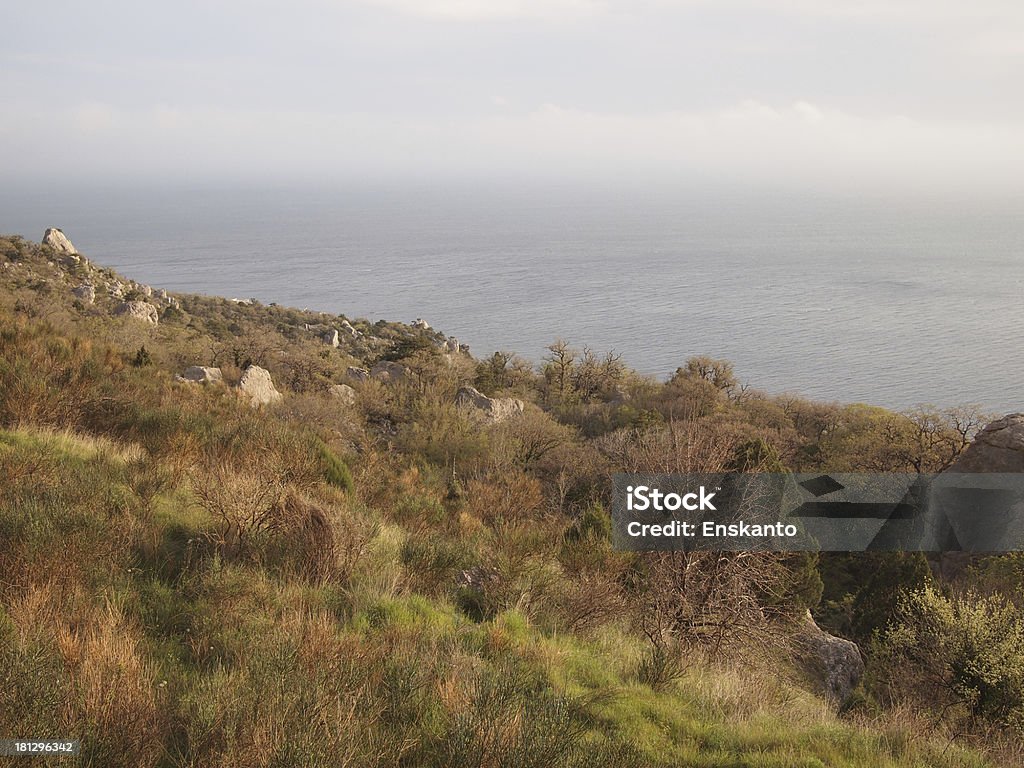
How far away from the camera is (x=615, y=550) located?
43.4 ft

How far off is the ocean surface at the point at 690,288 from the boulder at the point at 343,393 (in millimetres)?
42021

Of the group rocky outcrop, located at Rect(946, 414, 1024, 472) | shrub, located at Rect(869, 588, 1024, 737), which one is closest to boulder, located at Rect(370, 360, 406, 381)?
shrub, located at Rect(869, 588, 1024, 737)

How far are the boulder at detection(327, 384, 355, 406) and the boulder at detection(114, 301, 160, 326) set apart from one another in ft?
53.3

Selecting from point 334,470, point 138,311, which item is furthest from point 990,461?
point 138,311

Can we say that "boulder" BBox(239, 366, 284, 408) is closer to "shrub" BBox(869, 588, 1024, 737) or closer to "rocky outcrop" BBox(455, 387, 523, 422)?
"rocky outcrop" BBox(455, 387, 523, 422)

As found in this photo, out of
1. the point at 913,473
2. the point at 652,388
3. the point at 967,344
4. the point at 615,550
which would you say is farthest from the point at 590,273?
the point at 615,550

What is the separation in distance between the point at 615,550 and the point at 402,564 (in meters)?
6.52

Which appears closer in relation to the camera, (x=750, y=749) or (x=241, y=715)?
(x=241, y=715)

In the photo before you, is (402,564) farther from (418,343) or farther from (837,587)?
(418,343)

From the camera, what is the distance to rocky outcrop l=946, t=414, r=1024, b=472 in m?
27.2

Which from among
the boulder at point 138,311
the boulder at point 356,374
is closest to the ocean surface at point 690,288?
the boulder at point 138,311

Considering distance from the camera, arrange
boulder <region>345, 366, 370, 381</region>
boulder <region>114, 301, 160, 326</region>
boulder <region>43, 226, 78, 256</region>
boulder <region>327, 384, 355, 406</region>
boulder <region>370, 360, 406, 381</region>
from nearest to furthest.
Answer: boulder <region>327, 384, 355, 406</region>, boulder <region>345, 366, 370, 381</region>, boulder <region>370, 360, 406, 381</region>, boulder <region>114, 301, 160, 326</region>, boulder <region>43, 226, 78, 256</region>

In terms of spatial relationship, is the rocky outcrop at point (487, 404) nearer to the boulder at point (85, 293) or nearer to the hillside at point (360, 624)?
the hillside at point (360, 624)

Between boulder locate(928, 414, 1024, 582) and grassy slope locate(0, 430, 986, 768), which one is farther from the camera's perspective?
boulder locate(928, 414, 1024, 582)
